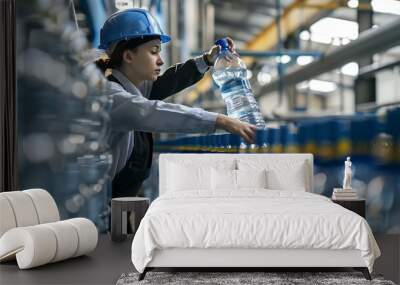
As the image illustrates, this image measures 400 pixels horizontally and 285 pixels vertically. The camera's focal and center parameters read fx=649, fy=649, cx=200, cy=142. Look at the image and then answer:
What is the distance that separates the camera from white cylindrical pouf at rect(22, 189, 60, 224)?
17.0 feet

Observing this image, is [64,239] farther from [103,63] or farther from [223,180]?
[103,63]

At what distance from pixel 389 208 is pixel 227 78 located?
2057mm

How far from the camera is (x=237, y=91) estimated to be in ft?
21.0

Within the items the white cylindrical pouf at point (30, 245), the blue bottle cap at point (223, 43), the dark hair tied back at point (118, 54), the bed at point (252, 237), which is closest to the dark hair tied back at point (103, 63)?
the dark hair tied back at point (118, 54)

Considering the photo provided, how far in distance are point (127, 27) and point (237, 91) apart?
1250mm

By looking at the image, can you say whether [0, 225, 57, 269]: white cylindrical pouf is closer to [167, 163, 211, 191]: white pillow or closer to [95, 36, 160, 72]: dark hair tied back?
[167, 163, 211, 191]: white pillow

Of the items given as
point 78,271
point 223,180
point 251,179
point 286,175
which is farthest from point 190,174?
point 78,271

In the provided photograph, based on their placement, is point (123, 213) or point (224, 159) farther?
point (224, 159)

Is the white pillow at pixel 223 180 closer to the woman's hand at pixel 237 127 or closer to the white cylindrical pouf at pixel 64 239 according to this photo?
the woman's hand at pixel 237 127

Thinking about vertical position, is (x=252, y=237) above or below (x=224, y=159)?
below

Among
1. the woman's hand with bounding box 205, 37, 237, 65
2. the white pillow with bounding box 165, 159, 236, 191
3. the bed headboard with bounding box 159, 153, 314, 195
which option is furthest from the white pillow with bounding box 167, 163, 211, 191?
the woman's hand with bounding box 205, 37, 237, 65

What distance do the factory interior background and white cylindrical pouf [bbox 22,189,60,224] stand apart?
1.11 m

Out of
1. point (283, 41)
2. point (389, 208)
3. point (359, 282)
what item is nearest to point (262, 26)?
point (283, 41)

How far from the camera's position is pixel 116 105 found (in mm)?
6391
